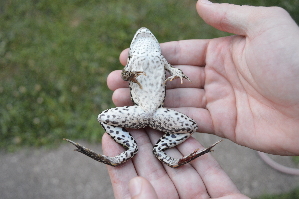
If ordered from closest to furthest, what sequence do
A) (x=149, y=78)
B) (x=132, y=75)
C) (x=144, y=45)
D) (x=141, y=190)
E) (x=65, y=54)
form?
(x=141, y=190) < (x=132, y=75) < (x=149, y=78) < (x=144, y=45) < (x=65, y=54)

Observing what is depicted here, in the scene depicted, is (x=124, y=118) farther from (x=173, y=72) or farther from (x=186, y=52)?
(x=186, y=52)

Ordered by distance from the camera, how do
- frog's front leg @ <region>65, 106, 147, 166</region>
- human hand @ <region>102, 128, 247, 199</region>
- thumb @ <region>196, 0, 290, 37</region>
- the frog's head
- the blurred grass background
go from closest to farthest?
human hand @ <region>102, 128, 247, 199</region> → thumb @ <region>196, 0, 290, 37</region> → frog's front leg @ <region>65, 106, 147, 166</region> → the frog's head → the blurred grass background

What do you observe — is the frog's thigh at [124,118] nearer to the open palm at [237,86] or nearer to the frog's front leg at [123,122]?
the frog's front leg at [123,122]

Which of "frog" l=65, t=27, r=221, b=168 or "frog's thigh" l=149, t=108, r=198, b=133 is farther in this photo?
"frog's thigh" l=149, t=108, r=198, b=133

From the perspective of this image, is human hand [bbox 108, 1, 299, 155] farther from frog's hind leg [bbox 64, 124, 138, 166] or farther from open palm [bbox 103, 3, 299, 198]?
frog's hind leg [bbox 64, 124, 138, 166]

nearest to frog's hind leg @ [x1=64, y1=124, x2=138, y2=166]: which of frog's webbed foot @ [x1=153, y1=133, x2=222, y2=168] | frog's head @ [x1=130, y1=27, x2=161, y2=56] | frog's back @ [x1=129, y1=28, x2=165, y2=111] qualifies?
frog's webbed foot @ [x1=153, y1=133, x2=222, y2=168]

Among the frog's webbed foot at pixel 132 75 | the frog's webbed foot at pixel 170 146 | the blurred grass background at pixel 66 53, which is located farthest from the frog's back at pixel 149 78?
the blurred grass background at pixel 66 53

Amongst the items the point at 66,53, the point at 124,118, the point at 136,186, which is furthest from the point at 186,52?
the point at 66,53
